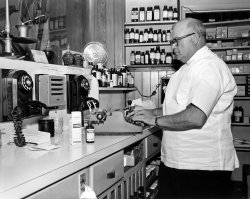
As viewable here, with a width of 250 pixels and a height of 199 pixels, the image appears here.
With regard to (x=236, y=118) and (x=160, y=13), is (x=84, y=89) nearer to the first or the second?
(x=160, y=13)

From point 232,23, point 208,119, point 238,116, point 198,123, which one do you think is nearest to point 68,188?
point 198,123

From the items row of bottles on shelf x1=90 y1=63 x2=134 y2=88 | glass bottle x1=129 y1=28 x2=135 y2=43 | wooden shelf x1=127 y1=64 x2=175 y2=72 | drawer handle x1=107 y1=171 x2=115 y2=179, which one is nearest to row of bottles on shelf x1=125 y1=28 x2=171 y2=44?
glass bottle x1=129 y1=28 x2=135 y2=43

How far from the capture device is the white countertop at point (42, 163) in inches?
43.3

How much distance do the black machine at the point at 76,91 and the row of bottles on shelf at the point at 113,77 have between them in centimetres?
62

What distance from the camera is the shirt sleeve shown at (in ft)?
5.95

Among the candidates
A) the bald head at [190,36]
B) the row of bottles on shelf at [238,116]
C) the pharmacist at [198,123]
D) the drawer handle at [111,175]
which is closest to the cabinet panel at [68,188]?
the drawer handle at [111,175]

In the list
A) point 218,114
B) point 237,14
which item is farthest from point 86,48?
point 237,14

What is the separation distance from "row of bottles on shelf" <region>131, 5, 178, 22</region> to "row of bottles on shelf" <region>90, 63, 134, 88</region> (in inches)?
33.0

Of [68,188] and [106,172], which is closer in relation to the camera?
[68,188]

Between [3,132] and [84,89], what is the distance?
1.05 meters

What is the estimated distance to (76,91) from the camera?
2.74 meters

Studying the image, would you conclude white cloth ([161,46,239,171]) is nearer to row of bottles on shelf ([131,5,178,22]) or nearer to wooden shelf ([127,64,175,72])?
wooden shelf ([127,64,175,72])

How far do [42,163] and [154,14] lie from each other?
3775 millimetres

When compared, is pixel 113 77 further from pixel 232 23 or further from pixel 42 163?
pixel 42 163
